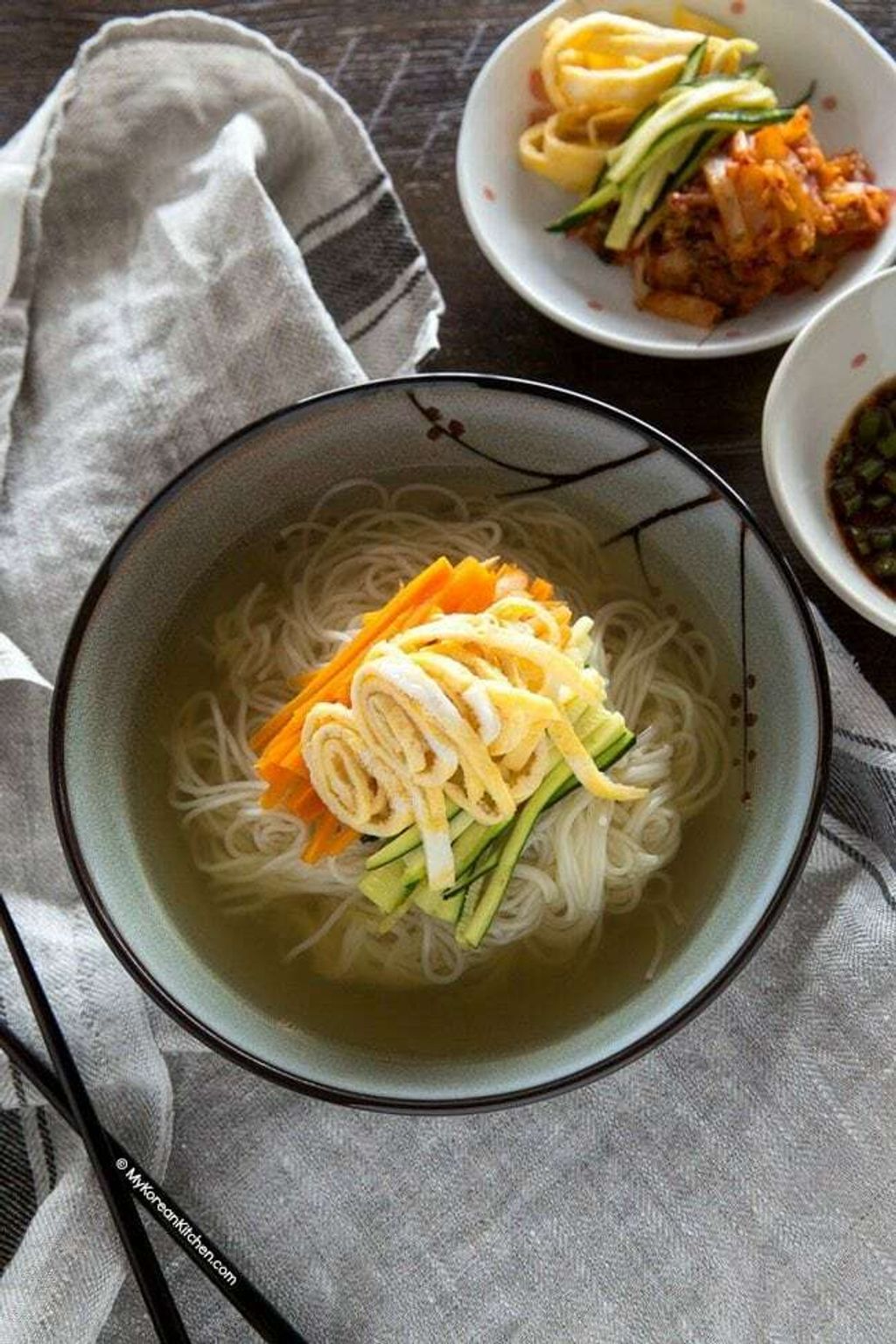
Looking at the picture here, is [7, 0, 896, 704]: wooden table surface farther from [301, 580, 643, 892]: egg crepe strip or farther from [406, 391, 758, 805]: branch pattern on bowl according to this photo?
[301, 580, 643, 892]: egg crepe strip

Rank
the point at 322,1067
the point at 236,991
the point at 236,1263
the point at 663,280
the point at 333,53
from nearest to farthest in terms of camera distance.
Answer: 1. the point at 322,1067
2. the point at 236,991
3. the point at 236,1263
4. the point at 663,280
5. the point at 333,53

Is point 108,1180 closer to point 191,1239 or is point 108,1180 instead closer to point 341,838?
point 191,1239

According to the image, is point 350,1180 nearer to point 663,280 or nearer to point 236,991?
point 236,991

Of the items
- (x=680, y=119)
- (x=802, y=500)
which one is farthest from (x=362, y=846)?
(x=680, y=119)

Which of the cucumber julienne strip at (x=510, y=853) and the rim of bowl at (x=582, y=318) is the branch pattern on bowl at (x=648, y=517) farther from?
the rim of bowl at (x=582, y=318)

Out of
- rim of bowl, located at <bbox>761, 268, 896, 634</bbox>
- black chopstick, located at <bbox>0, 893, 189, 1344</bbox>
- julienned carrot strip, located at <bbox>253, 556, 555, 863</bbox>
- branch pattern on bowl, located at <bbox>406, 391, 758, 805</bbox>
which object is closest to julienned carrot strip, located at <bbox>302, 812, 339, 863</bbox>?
julienned carrot strip, located at <bbox>253, 556, 555, 863</bbox>

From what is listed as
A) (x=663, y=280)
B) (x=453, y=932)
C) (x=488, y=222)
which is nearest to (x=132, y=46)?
(x=488, y=222)

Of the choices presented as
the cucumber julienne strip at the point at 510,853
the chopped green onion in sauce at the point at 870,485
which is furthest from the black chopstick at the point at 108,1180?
the chopped green onion in sauce at the point at 870,485
